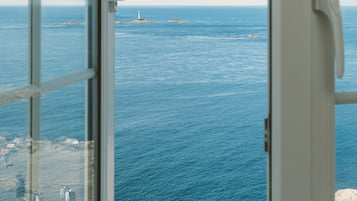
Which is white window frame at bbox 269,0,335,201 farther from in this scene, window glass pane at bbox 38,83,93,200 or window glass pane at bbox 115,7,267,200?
window glass pane at bbox 115,7,267,200

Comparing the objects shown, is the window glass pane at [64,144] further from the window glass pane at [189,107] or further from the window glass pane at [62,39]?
the window glass pane at [189,107]

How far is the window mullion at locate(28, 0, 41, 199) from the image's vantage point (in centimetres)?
88

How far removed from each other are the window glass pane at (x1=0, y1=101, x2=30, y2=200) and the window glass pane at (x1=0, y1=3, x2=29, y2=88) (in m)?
0.04

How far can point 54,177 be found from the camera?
1.08 m

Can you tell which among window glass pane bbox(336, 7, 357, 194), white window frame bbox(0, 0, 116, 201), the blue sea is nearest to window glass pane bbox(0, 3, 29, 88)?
white window frame bbox(0, 0, 116, 201)

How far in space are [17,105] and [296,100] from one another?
51 cm

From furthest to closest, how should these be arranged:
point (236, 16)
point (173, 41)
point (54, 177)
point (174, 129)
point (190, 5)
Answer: point (174, 129)
point (173, 41)
point (190, 5)
point (236, 16)
point (54, 177)

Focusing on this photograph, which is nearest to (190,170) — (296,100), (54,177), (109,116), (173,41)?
(173,41)

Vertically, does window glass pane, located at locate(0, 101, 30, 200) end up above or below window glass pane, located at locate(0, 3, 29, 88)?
below

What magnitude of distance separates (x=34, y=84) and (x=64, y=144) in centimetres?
32

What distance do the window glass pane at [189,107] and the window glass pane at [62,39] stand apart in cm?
80

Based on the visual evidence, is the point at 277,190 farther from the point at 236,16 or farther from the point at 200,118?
the point at 200,118

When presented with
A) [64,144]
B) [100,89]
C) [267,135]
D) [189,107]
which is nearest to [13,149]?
[64,144]

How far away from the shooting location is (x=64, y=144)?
3.89 feet
